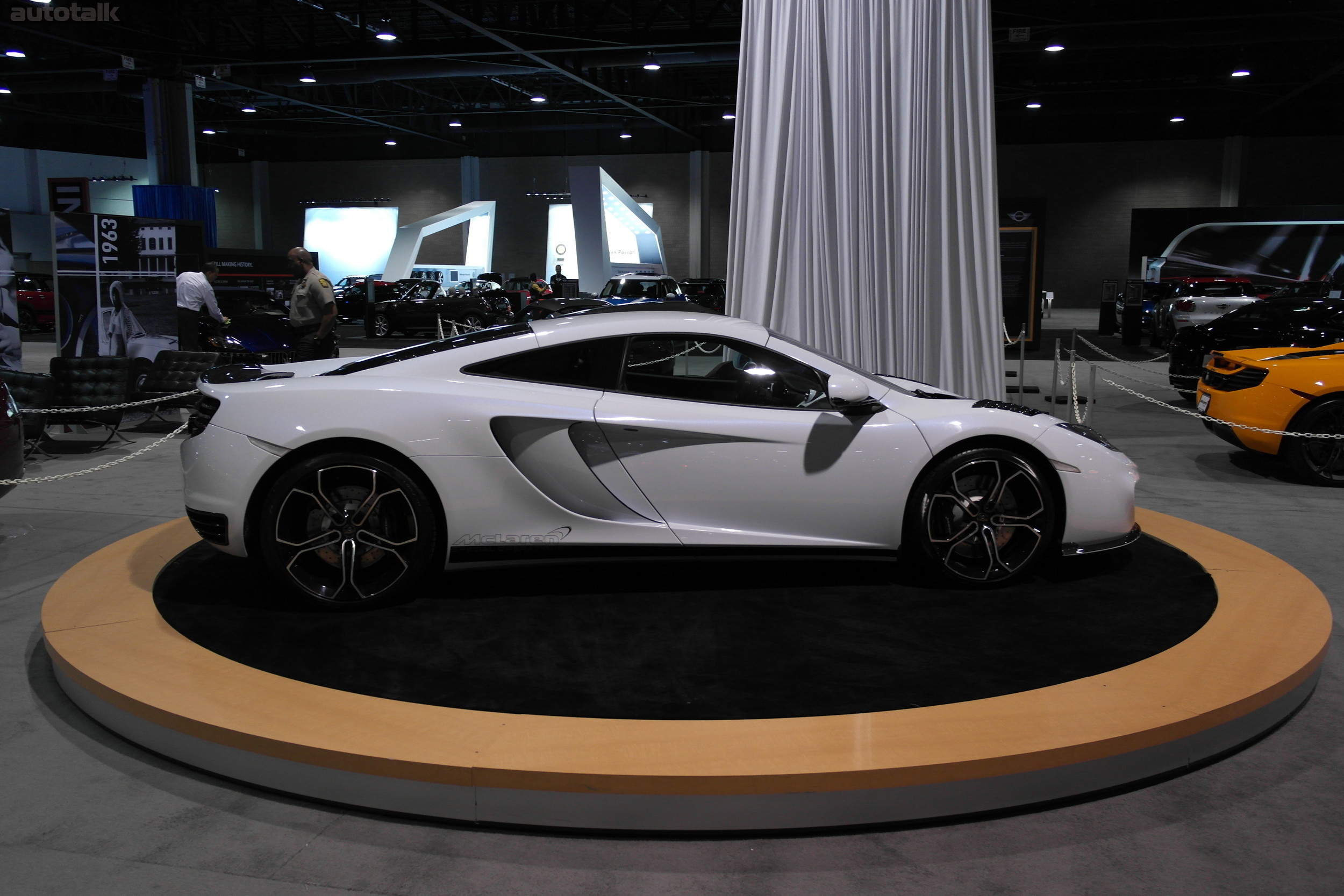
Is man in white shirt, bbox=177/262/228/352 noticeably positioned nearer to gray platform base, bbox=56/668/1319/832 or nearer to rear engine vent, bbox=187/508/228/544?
rear engine vent, bbox=187/508/228/544

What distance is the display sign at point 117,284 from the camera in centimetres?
954

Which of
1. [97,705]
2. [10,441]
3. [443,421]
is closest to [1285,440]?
[443,421]

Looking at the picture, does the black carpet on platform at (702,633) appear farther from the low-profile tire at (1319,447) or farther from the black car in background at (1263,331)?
the black car in background at (1263,331)

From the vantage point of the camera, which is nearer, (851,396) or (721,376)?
(851,396)

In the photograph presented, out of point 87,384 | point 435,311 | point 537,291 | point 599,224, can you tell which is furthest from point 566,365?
point 537,291

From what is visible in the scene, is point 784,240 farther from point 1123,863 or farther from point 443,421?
point 1123,863

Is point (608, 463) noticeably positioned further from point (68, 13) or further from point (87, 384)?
point (68, 13)

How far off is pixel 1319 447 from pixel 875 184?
422 centimetres

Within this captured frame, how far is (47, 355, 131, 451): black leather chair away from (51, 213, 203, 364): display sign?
1.75 ft

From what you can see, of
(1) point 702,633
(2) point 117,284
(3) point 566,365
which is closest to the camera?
(1) point 702,633

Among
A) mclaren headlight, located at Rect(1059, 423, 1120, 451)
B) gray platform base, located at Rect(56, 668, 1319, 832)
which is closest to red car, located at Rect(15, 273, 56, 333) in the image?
gray platform base, located at Rect(56, 668, 1319, 832)

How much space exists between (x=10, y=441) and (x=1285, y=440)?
8400 mm

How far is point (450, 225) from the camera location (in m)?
29.0

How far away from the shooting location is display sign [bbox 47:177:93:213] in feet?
43.4
